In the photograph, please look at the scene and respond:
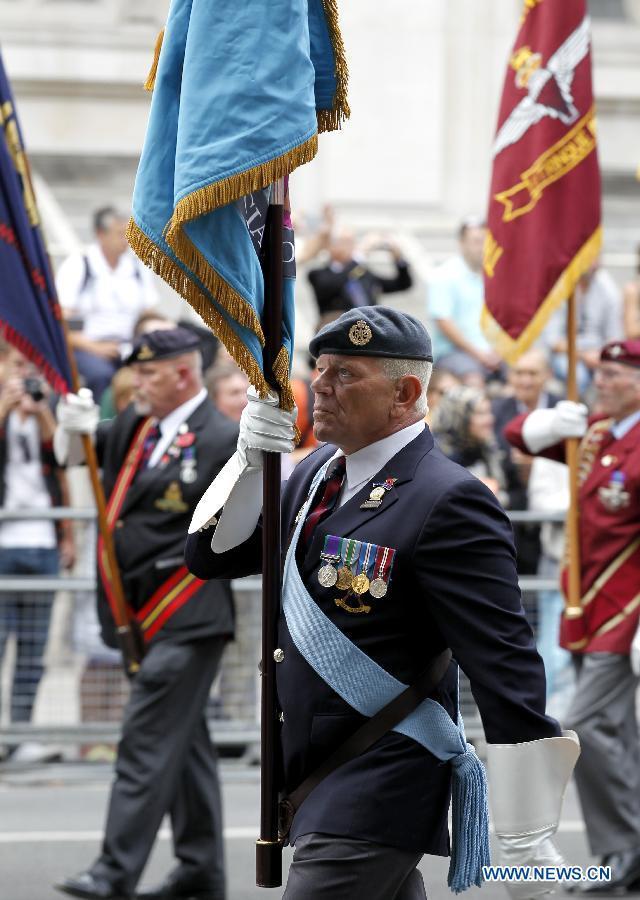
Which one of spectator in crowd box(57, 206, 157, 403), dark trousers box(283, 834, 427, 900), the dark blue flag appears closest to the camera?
dark trousers box(283, 834, 427, 900)

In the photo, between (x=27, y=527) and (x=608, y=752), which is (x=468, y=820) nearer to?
(x=608, y=752)

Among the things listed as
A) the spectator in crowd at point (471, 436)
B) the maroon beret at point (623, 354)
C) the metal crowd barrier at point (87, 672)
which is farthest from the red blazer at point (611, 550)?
the spectator in crowd at point (471, 436)

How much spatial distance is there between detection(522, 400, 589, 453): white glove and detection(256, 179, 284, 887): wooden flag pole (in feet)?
10.8

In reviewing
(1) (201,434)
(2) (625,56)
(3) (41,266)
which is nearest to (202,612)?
(1) (201,434)

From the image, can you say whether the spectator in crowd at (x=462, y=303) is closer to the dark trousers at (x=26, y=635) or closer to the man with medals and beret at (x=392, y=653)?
the dark trousers at (x=26, y=635)

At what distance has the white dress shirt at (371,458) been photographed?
4574mm

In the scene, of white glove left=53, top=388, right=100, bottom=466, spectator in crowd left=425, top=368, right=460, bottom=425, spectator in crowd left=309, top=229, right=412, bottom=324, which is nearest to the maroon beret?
white glove left=53, top=388, right=100, bottom=466

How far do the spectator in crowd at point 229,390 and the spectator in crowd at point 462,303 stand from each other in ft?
9.59

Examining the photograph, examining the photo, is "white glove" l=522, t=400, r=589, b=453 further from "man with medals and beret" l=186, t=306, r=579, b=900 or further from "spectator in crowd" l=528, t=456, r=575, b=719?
"man with medals and beret" l=186, t=306, r=579, b=900

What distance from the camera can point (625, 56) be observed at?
17.4m

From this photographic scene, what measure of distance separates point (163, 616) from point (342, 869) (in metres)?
3.02

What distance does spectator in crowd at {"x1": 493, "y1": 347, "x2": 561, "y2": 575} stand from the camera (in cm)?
995

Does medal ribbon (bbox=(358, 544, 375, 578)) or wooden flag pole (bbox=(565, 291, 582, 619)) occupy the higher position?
medal ribbon (bbox=(358, 544, 375, 578))

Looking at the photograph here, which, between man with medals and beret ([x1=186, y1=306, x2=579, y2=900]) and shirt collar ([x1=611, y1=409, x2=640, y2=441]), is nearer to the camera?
man with medals and beret ([x1=186, y1=306, x2=579, y2=900])
